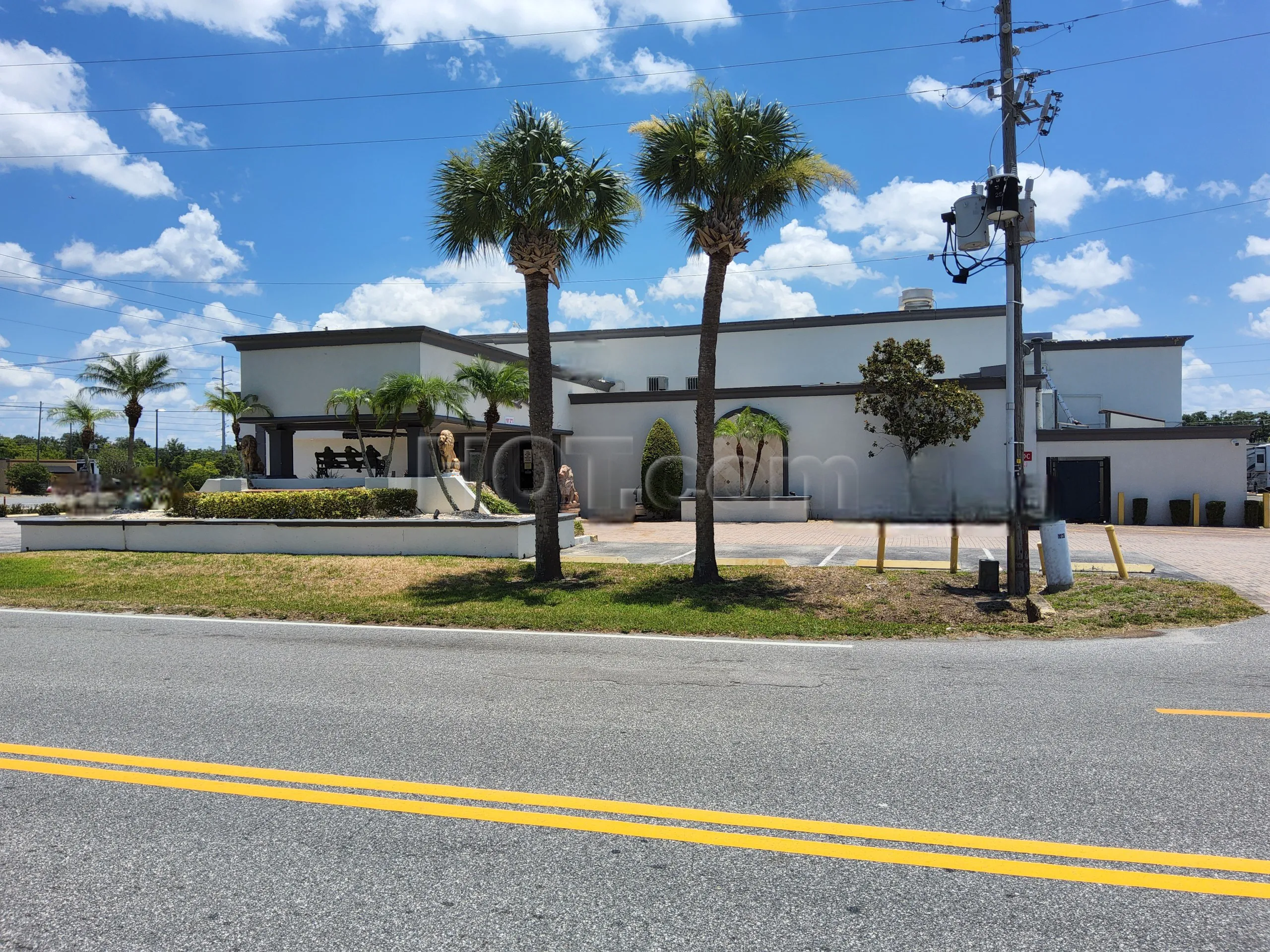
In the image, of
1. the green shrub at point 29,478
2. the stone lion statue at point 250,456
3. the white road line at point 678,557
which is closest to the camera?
the white road line at point 678,557

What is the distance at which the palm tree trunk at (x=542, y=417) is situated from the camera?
13.6m

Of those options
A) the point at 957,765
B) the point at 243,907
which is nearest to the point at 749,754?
the point at 957,765

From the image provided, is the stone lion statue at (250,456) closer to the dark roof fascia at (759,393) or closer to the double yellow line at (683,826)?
the dark roof fascia at (759,393)

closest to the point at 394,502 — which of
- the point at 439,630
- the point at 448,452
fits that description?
the point at 448,452

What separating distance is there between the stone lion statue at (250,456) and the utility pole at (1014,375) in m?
20.7

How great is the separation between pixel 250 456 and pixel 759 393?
1625 cm

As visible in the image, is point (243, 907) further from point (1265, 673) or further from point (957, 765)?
point (1265, 673)

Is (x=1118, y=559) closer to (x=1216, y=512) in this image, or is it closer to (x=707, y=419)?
(x=707, y=419)

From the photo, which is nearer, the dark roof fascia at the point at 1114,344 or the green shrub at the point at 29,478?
the dark roof fascia at the point at 1114,344

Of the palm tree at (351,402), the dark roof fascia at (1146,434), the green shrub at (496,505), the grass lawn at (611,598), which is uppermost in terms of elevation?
the palm tree at (351,402)

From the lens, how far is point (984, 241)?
471 inches

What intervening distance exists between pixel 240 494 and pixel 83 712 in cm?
1353

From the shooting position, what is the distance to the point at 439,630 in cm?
1016

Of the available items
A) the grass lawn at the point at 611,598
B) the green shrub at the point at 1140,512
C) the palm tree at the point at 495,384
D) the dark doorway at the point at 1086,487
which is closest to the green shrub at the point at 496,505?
the palm tree at the point at 495,384
